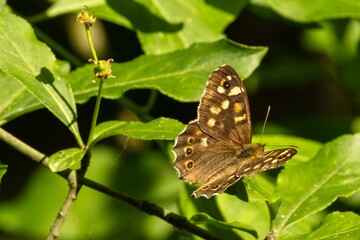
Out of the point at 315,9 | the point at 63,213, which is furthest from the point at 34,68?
the point at 315,9

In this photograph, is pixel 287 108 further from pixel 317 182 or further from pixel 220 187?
pixel 220 187

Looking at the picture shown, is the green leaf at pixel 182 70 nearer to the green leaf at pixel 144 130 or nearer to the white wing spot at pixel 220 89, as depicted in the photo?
the white wing spot at pixel 220 89

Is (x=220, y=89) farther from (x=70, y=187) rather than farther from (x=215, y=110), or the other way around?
(x=70, y=187)

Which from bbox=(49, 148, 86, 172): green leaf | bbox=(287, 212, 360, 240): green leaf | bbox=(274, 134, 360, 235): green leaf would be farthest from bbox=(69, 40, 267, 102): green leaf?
bbox=(287, 212, 360, 240): green leaf

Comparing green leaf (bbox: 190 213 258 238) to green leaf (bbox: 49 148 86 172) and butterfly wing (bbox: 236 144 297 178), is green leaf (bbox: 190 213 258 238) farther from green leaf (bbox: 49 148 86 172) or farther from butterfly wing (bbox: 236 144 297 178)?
green leaf (bbox: 49 148 86 172)

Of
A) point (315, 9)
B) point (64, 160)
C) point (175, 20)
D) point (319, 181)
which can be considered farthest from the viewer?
point (315, 9)

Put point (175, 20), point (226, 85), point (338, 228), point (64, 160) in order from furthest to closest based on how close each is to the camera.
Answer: point (175, 20) → point (226, 85) → point (338, 228) → point (64, 160)
